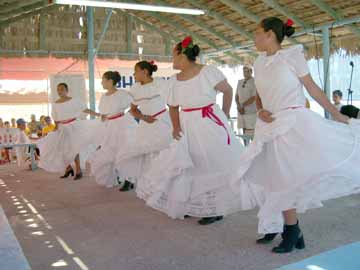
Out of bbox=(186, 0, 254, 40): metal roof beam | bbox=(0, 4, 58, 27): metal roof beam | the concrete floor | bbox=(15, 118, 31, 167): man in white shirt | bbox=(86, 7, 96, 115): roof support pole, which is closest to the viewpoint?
the concrete floor

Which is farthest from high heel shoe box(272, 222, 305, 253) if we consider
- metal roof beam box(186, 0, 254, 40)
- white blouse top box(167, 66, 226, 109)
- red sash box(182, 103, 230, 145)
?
metal roof beam box(186, 0, 254, 40)

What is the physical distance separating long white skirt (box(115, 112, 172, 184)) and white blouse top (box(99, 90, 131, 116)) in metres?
0.60

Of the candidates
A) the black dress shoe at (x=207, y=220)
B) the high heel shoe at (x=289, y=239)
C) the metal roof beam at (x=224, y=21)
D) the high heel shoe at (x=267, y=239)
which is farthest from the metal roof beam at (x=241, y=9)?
the high heel shoe at (x=289, y=239)

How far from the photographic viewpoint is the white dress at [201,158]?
3.70 m

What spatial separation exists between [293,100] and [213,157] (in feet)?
3.50

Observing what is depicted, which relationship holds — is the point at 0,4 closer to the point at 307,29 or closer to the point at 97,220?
the point at 307,29

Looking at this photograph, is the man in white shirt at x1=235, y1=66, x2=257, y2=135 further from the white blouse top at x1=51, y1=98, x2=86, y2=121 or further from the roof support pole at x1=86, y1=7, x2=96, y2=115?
the roof support pole at x1=86, y1=7, x2=96, y2=115

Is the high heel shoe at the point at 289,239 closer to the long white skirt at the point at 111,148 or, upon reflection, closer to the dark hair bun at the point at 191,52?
the dark hair bun at the point at 191,52

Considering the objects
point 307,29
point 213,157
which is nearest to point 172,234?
point 213,157

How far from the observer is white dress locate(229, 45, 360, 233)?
2732mm

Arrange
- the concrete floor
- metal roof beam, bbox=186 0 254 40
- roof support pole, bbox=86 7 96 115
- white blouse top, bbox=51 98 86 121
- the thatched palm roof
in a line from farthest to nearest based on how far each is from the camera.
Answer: roof support pole, bbox=86 7 96 115, metal roof beam, bbox=186 0 254 40, the thatched palm roof, white blouse top, bbox=51 98 86 121, the concrete floor

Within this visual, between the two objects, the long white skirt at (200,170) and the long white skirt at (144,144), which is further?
the long white skirt at (144,144)

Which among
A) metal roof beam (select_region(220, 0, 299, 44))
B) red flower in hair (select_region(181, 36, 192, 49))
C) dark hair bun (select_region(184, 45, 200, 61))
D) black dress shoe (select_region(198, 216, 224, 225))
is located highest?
metal roof beam (select_region(220, 0, 299, 44))

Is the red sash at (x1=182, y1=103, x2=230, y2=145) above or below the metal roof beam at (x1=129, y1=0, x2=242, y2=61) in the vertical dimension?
below
